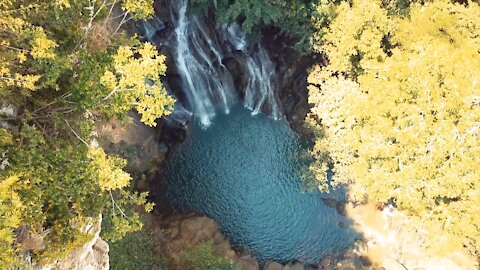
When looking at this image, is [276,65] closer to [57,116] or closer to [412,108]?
[412,108]

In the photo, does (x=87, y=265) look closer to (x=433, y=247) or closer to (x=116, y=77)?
(x=116, y=77)

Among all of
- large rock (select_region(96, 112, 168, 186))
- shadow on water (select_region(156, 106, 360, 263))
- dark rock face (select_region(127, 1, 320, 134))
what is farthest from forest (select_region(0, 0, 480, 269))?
shadow on water (select_region(156, 106, 360, 263))

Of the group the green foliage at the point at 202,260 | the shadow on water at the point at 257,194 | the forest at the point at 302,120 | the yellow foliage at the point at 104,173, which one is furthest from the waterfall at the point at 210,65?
the yellow foliage at the point at 104,173

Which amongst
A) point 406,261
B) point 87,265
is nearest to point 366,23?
point 406,261

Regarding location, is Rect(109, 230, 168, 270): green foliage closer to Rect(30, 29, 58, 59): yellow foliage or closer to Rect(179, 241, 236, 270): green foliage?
Rect(179, 241, 236, 270): green foliage

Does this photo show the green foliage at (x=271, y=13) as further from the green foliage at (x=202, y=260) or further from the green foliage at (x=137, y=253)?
the green foliage at (x=137, y=253)

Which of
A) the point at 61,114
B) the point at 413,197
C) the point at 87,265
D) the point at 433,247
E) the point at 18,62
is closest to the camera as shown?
the point at 18,62
